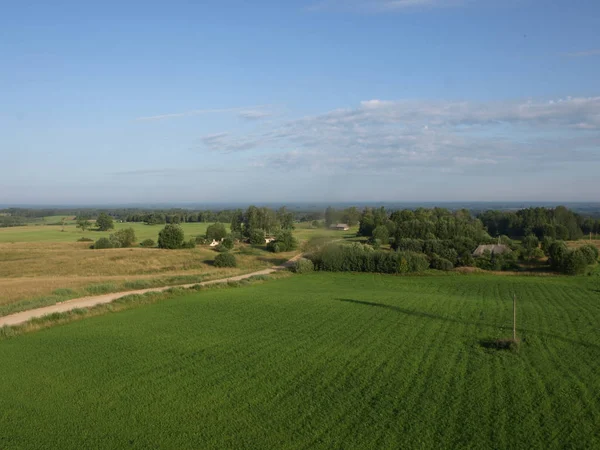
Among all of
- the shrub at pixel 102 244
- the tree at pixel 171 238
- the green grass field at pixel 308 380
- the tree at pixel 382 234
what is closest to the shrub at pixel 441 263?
the green grass field at pixel 308 380

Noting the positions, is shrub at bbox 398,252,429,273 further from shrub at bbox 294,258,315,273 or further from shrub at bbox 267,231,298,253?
shrub at bbox 267,231,298,253

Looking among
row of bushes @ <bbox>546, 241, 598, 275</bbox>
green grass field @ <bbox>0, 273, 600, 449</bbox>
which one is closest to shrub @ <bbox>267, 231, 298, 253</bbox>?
row of bushes @ <bbox>546, 241, 598, 275</bbox>

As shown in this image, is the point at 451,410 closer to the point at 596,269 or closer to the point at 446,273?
the point at 446,273

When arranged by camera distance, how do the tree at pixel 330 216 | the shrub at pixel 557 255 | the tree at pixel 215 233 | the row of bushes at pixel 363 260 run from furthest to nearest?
the tree at pixel 215 233 → the row of bushes at pixel 363 260 → the tree at pixel 330 216 → the shrub at pixel 557 255

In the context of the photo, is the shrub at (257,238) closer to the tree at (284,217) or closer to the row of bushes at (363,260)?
the tree at (284,217)

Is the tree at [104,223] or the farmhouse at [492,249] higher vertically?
the tree at [104,223]

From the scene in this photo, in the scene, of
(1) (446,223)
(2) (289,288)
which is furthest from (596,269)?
(2) (289,288)
